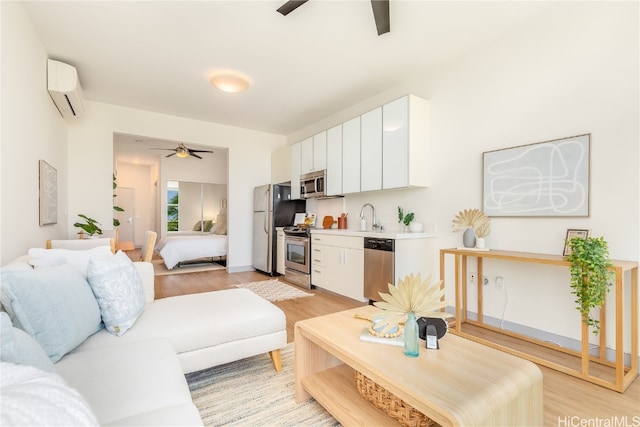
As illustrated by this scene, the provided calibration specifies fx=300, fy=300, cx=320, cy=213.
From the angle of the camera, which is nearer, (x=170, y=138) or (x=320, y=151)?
(x=320, y=151)

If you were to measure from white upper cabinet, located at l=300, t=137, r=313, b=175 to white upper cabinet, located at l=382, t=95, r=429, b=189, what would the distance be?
1.63 metres

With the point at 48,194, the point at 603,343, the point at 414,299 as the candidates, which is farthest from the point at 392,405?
the point at 48,194

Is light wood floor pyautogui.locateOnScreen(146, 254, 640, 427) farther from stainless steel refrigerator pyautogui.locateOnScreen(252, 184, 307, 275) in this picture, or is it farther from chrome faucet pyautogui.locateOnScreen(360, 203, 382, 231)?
stainless steel refrigerator pyautogui.locateOnScreen(252, 184, 307, 275)

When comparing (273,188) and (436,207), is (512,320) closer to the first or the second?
(436,207)

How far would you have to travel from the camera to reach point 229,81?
347 cm

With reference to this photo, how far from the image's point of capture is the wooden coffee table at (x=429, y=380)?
3.26 ft

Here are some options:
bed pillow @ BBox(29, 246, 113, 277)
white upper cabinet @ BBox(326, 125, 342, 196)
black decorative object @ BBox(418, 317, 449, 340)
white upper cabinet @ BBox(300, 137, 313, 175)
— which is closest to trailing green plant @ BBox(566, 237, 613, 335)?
black decorative object @ BBox(418, 317, 449, 340)

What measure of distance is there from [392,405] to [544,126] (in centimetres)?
254

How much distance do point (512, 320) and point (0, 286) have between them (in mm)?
3473

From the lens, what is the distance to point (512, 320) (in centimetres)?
274

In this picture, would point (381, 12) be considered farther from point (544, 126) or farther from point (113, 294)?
point (113, 294)

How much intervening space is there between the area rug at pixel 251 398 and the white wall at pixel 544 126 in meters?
2.12

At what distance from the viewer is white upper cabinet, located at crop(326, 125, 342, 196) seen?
433cm

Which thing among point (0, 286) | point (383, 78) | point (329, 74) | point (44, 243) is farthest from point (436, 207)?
point (44, 243)
